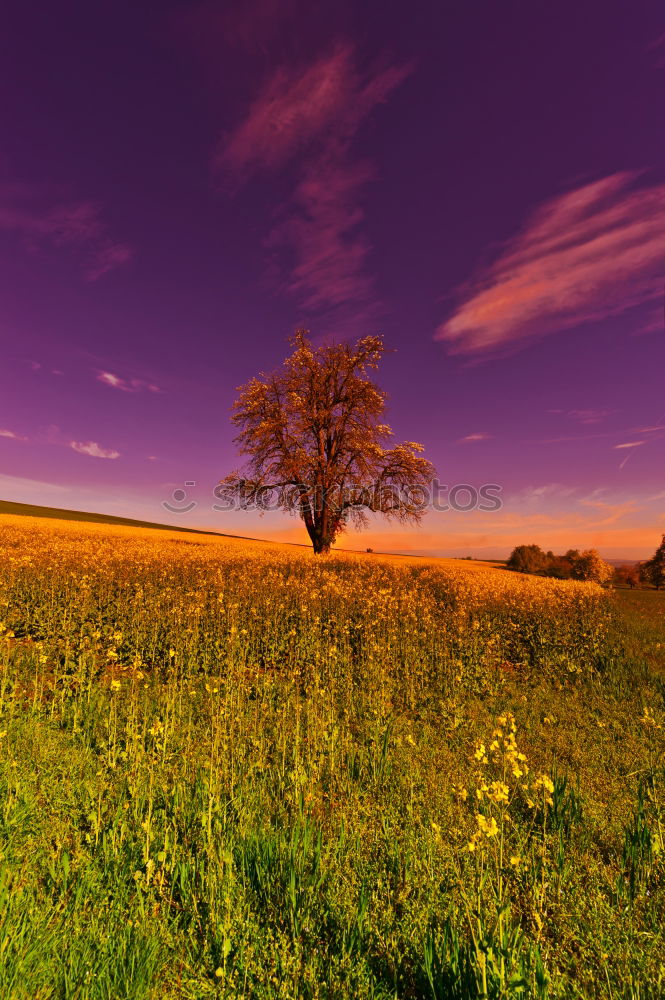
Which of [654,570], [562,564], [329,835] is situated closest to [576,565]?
[562,564]

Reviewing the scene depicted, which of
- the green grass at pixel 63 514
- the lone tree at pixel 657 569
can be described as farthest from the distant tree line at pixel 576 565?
the green grass at pixel 63 514

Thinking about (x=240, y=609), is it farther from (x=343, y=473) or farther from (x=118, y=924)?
(x=343, y=473)

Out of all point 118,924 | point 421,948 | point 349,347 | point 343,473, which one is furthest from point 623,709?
point 349,347

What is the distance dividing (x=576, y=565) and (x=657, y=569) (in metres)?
10.2

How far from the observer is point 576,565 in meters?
65.7

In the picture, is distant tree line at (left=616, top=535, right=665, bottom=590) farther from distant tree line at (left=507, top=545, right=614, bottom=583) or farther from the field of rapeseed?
the field of rapeseed

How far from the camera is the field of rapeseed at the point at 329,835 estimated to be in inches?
90.7

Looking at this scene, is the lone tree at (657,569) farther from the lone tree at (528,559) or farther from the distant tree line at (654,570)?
the lone tree at (528,559)

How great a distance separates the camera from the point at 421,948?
2492 millimetres

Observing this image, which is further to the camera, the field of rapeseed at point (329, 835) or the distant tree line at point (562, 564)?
the distant tree line at point (562, 564)

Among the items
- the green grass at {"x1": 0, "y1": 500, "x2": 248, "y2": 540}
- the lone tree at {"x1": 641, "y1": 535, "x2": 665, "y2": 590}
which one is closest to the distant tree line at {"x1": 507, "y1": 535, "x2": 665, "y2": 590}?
the lone tree at {"x1": 641, "y1": 535, "x2": 665, "y2": 590}

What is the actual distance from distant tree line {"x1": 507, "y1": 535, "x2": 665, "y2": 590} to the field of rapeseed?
5897cm

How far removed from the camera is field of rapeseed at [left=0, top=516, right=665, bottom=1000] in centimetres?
230

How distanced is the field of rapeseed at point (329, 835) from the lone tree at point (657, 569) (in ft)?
218
